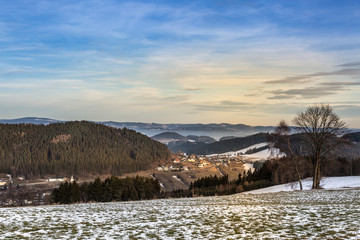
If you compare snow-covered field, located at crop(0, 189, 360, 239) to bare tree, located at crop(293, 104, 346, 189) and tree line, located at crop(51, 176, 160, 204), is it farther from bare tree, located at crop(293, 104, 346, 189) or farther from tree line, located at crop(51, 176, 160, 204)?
tree line, located at crop(51, 176, 160, 204)

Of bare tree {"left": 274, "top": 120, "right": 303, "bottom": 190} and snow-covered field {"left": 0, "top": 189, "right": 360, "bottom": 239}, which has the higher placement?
bare tree {"left": 274, "top": 120, "right": 303, "bottom": 190}

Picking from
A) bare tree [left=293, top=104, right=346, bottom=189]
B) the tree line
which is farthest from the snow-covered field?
the tree line

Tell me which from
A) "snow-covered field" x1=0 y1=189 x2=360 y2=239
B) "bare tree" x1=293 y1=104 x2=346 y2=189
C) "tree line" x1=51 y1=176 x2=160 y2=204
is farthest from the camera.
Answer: "tree line" x1=51 y1=176 x2=160 y2=204

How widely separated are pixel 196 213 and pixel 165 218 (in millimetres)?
3107

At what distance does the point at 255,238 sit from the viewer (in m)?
15.0

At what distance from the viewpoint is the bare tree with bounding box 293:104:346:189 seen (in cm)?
4669

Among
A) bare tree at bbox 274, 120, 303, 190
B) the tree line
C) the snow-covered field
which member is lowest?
the tree line

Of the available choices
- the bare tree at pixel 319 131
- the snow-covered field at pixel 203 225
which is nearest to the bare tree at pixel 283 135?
the bare tree at pixel 319 131

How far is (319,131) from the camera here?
4784 cm

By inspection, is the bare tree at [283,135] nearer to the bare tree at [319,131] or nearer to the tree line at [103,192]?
the bare tree at [319,131]

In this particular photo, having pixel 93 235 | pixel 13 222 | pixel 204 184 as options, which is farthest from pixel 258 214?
pixel 204 184

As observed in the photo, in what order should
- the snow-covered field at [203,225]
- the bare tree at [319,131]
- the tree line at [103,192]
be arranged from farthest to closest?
the tree line at [103,192], the bare tree at [319,131], the snow-covered field at [203,225]

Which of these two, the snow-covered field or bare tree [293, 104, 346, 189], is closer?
the snow-covered field

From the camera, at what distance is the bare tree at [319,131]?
4669 centimetres
